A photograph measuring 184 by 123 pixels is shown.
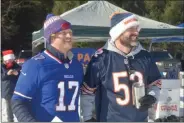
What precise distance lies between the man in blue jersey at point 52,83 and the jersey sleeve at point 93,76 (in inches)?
7.0

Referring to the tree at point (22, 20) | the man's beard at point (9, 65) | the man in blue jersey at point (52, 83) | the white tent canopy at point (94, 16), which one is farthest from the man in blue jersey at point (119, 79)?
the tree at point (22, 20)

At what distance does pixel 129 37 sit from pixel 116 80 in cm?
38

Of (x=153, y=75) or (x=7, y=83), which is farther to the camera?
(x=7, y=83)

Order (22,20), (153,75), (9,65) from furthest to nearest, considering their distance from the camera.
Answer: (22,20), (9,65), (153,75)

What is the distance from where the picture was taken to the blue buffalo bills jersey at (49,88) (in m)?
3.15

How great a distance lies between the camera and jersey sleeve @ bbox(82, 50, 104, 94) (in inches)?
143

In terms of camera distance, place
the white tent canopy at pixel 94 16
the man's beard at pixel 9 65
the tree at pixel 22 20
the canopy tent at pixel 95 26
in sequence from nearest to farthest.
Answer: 1. the man's beard at pixel 9 65
2. the canopy tent at pixel 95 26
3. the white tent canopy at pixel 94 16
4. the tree at pixel 22 20

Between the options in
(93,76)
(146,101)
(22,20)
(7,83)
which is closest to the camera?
(146,101)

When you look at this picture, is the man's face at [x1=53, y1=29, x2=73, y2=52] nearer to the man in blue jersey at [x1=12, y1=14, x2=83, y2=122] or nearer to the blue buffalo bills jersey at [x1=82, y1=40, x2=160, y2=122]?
the man in blue jersey at [x1=12, y1=14, x2=83, y2=122]

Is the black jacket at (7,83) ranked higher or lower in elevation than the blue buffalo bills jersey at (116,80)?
lower

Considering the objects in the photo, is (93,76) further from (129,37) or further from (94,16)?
(94,16)

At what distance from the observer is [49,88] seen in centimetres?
321

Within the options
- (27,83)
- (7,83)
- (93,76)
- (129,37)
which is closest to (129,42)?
(129,37)

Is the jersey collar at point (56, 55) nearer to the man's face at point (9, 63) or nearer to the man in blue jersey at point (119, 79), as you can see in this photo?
the man in blue jersey at point (119, 79)
